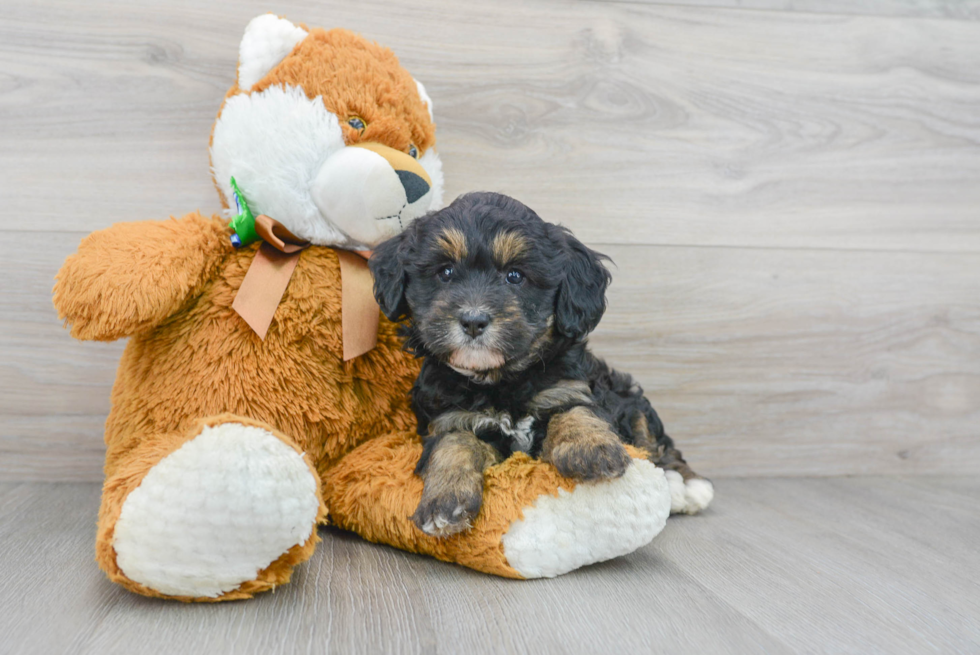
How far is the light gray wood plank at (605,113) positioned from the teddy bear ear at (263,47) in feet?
1.56

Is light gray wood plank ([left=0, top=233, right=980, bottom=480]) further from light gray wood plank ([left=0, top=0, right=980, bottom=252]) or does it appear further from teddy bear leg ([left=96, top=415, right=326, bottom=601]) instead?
teddy bear leg ([left=96, top=415, right=326, bottom=601])

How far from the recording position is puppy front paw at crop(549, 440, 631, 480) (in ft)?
4.47

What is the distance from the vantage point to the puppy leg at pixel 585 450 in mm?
1365

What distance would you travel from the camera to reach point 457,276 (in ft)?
4.86

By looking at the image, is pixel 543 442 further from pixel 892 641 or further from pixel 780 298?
pixel 780 298

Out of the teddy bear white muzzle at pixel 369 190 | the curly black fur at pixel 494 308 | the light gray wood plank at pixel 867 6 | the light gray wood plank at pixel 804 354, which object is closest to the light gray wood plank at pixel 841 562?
the light gray wood plank at pixel 804 354

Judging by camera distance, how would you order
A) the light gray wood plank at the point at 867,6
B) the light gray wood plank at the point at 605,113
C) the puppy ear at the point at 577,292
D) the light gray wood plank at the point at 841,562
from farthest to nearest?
the light gray wood plank at the point at 867,6 → the light gray wood plank at the point at 605,113 → the puppy ear at the point at 577,292 → the light gray wood plank at the point at 841,562

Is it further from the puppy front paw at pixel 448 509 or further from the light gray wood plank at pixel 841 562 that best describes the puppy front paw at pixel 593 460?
the light gray wood plank at pixel 841 562

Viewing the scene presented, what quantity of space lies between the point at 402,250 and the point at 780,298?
1.50m

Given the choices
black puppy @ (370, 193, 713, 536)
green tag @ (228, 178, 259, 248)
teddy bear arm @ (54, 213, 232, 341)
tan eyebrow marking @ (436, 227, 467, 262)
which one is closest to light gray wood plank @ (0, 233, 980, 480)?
black puppy @ (370, 193, 713, 536)

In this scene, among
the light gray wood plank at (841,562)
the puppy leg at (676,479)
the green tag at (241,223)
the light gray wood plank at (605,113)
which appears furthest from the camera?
the light gray wood plank at (605,113)

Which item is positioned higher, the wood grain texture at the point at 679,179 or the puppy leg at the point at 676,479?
the wood grain texture at the point at 679,179

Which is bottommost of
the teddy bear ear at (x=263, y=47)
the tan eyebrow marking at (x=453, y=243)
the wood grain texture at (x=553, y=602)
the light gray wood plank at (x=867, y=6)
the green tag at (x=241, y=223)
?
the wood grain texture at (x=553, y=602)

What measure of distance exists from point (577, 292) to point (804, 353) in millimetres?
1304
